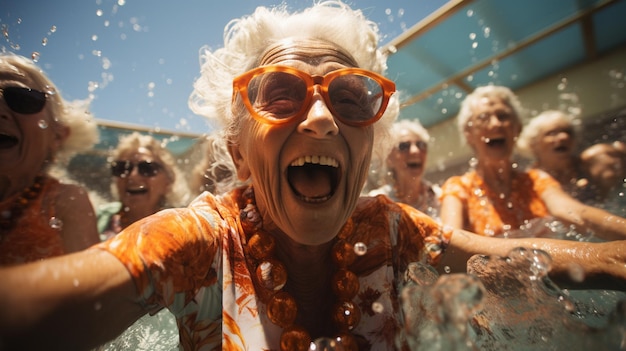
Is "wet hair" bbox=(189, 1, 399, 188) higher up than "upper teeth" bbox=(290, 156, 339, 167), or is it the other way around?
"wet hair" bbox=(189, 1, 399, 188)

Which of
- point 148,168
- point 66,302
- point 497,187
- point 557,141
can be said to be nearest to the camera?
point 66,302

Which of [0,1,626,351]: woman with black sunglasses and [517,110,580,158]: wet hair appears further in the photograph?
[517,110,580,158]: wet hair

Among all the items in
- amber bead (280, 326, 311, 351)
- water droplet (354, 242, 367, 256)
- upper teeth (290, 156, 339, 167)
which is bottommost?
amber bead (280, 326, 311, 351)

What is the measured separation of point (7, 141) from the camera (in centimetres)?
182

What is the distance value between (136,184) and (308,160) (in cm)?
352

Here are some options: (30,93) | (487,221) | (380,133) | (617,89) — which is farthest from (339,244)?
(617,89)

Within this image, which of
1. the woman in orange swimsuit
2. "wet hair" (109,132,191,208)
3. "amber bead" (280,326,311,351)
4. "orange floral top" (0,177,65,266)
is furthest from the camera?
"wet hair" (109,132,191,208)

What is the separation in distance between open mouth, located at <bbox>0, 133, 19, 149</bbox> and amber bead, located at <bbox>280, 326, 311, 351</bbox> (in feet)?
6.77

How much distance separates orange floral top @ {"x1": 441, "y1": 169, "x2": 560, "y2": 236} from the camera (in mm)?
3158

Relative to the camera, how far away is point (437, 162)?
10711mm

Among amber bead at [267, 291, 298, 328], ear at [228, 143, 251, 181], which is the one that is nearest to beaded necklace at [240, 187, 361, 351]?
amber bead at [267, 291, 298, 328]

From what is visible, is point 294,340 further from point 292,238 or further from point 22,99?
point 22,99

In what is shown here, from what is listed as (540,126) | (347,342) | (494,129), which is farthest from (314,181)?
(540,126)

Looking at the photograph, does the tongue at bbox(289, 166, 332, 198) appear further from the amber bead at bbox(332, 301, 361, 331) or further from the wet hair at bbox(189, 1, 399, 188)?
the amber bead at bbox(332, 301, 361, 331)
